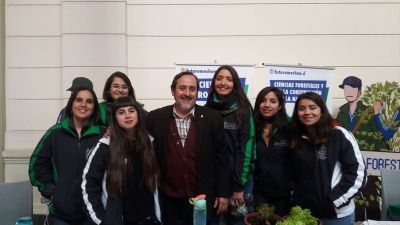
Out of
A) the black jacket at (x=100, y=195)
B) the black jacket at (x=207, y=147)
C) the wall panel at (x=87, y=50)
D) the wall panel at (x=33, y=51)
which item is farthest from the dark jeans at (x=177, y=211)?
the wall panel at (x=33, y=51)

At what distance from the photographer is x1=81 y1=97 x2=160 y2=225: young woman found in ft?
7.21

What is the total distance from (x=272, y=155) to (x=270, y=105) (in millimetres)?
397

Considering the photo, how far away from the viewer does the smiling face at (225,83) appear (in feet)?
9.30

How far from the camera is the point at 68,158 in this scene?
257 centimetres

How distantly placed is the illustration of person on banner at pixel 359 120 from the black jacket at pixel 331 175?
153 centimetres

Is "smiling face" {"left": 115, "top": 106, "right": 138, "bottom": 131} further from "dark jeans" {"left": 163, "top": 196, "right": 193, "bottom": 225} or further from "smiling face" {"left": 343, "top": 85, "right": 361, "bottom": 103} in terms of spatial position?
"smiling face" {"left": 343, "top": 85, "right": 361, "bottom": 103}

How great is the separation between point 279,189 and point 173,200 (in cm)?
81

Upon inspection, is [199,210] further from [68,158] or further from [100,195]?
[68,158]

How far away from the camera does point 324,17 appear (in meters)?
4.60

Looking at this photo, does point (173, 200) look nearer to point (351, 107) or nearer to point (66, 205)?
point (66, 205)

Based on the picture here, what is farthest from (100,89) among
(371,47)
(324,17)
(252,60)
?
(371,47)

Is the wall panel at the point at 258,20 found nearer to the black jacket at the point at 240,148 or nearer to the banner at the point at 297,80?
the banner at the point at 297,80

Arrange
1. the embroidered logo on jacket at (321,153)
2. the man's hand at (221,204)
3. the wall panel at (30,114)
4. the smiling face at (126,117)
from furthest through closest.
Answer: the wall panel at (30,114) → the man's hand at (221,204) → the embroidered logo on jacket at (321,153) → the smiling face at (126,117)

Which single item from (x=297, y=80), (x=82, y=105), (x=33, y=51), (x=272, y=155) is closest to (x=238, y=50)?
(x=297, y=80)
